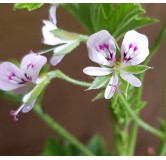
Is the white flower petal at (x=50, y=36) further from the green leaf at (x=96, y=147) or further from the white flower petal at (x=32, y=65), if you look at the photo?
the green leaf at (x=96, y=147)

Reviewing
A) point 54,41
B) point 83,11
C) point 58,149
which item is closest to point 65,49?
point 54,41

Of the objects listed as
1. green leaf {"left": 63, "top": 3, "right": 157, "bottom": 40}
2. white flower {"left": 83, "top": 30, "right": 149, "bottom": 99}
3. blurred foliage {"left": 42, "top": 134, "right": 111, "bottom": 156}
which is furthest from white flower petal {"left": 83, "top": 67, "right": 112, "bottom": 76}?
blurred foliage {"left": 42, "top": 134, "right": 111, "bottom": 156}

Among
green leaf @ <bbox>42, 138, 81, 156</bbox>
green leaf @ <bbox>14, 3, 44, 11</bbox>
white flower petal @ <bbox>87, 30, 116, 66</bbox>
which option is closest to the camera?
white flower petal @ <bbox>87, 30, 116, 66</bbox>

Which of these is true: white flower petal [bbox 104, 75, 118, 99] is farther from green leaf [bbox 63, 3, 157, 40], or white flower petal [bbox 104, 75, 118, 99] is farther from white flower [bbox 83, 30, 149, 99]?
green leaf [bbox 63, 3, 157, 40]

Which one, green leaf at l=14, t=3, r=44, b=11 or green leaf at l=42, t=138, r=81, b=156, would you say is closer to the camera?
green leaf at l=14, t=3, r=44, b=11

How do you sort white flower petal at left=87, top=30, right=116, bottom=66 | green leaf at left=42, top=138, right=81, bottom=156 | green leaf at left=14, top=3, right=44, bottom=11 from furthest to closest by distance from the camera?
green leaf at left=42, top=138, right=81, bottom=156 < green leaf at left=14, top=3, right=44, bottom=11 < white flower petal at left=87, top=30, right=116, bottom=66

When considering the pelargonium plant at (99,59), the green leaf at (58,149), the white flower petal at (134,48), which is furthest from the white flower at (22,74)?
the green leaf at (58,149)
